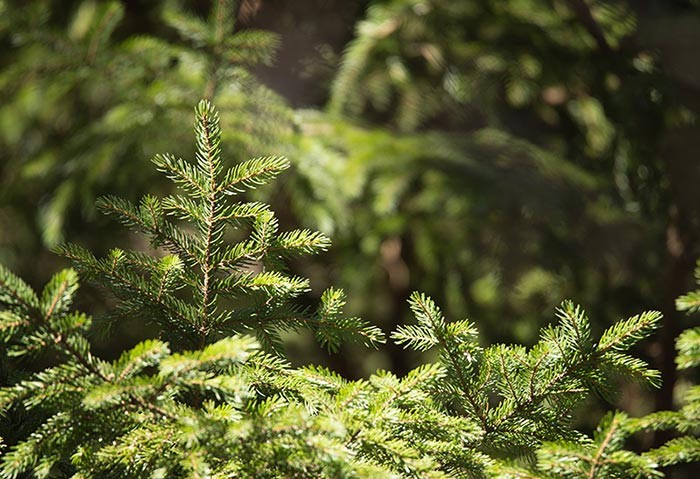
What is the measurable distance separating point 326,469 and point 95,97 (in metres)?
3.04

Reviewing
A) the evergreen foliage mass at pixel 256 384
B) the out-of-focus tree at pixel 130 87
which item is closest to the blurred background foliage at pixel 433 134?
the out-of-focus tree at pixel 130 87

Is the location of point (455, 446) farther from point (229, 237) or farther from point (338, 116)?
point (229, 237)

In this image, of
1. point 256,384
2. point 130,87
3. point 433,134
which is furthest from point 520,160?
point 256,384

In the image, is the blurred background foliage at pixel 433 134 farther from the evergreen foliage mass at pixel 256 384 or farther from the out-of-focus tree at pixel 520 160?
the evergreen foliage mass at pixel 256 384

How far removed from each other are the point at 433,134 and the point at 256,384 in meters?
1.82

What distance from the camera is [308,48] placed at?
2771 mm

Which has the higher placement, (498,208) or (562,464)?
(562,464)

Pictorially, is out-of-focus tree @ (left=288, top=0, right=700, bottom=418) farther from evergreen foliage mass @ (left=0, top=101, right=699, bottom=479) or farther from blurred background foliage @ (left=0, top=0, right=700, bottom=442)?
evergreen foliage mass @ (left=0, top=101, right=699, bottom=479)

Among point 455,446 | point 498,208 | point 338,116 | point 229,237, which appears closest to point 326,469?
point 455,446

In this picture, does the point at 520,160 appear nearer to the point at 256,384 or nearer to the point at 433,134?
the point at 433,134

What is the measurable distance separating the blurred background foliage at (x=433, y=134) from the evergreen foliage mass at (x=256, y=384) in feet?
Result: 3.12

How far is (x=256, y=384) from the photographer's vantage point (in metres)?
1.01

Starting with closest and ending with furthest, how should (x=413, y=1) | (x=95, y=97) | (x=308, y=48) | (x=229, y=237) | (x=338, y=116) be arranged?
(x=413, y=1) → (x=338, y=116) → (x=308, y=48) → (x=95, y=97) → (x=229, y=237)

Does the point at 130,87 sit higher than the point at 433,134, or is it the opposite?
the point at 130,87
